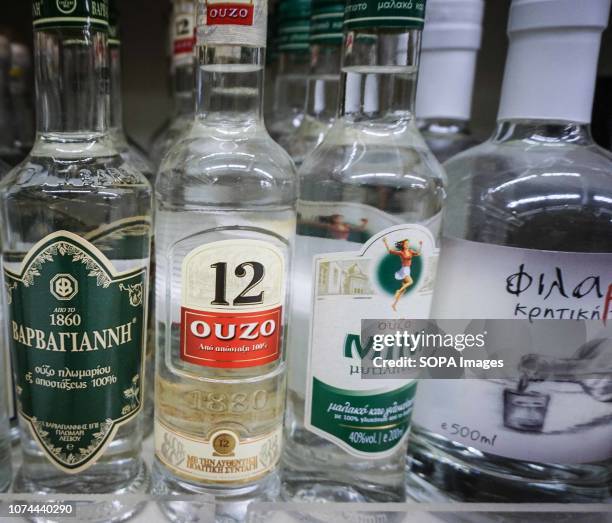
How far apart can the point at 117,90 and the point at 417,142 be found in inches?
11.5

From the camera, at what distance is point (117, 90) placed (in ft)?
1.79

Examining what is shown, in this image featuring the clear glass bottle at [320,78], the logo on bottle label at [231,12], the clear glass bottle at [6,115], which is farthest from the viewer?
the clear glass bottle at [6,115]

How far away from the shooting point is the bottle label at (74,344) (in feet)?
1.33

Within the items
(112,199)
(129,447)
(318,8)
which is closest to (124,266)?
(112,199)

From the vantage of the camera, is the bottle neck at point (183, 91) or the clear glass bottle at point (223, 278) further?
the bottle neck at point (183, 91)

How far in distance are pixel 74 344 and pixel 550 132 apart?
40cm

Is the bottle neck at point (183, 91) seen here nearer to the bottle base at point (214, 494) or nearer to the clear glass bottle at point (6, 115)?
the clear glass bottle at point (6, 115)

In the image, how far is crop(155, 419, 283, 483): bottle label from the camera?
0.43 meters

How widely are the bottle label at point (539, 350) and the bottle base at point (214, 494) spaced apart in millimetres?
157

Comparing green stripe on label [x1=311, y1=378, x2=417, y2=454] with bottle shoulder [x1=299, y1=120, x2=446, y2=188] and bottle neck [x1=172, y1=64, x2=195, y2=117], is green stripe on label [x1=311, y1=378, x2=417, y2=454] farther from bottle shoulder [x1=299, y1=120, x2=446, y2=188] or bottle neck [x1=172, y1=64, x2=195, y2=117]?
bottle neck [x1=172, y1=64, x2=195, y2=117]

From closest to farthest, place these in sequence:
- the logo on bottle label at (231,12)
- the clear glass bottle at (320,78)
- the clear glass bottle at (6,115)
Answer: the logo on bottle label at (231,12)
the clear glass bottle at (320,78)
the clear glass bottle at (6,115)

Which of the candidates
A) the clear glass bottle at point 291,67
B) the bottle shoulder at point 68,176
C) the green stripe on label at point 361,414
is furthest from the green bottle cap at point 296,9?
the green stripe on label at point 361,414

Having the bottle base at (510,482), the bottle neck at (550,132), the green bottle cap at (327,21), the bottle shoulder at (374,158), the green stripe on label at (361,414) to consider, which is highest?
the green bottle cap at (327,21)

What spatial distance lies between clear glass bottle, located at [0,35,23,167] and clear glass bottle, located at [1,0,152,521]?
0.19 metres
